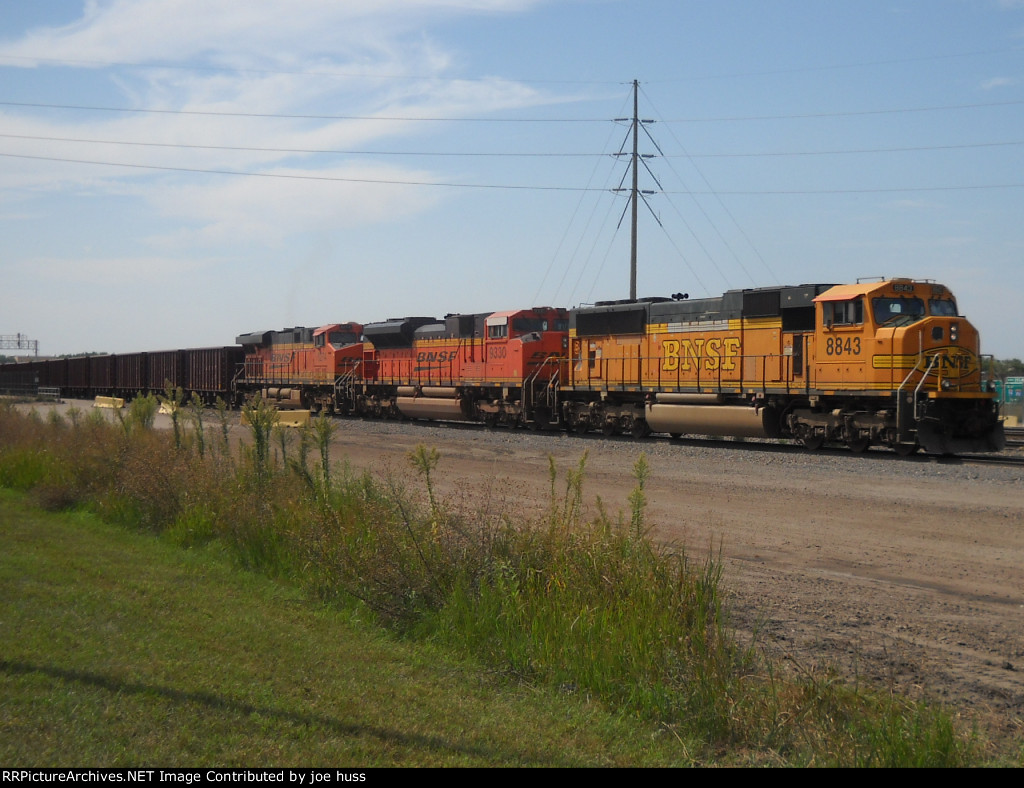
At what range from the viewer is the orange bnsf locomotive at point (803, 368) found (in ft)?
60.4

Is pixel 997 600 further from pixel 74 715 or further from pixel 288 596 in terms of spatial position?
pixel 74 715

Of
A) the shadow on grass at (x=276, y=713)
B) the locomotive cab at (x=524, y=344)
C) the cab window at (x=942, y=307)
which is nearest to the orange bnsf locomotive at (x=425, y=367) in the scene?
the locomotive cab at (x=524, y=344)

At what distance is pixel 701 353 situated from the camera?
74.7ft

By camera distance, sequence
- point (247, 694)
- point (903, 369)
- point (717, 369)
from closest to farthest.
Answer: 1. point (247, 694)
2. point (903, 369)
3. point (717, 369)

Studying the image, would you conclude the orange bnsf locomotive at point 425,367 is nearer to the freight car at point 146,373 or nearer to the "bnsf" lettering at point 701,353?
the freight car at point 146,373

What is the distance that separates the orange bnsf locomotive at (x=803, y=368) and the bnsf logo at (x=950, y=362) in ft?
0.09

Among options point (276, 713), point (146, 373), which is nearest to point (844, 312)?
point (276, 713)

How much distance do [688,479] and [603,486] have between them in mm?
1733

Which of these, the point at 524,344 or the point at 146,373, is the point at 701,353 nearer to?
the point at 524,344

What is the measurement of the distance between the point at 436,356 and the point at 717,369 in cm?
1254

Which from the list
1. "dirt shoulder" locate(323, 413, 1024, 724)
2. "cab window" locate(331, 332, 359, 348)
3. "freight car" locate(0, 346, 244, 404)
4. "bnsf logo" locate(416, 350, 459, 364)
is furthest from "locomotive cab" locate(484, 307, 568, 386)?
"freight car" locate(0, 346, 244, 404)

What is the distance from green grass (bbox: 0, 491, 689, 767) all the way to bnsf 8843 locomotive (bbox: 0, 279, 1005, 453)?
1468 centimetres

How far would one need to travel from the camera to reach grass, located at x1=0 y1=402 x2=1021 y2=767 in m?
4.55

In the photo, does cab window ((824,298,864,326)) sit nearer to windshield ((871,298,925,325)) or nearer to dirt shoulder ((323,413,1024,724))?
windshield ((871,298,925,325))
